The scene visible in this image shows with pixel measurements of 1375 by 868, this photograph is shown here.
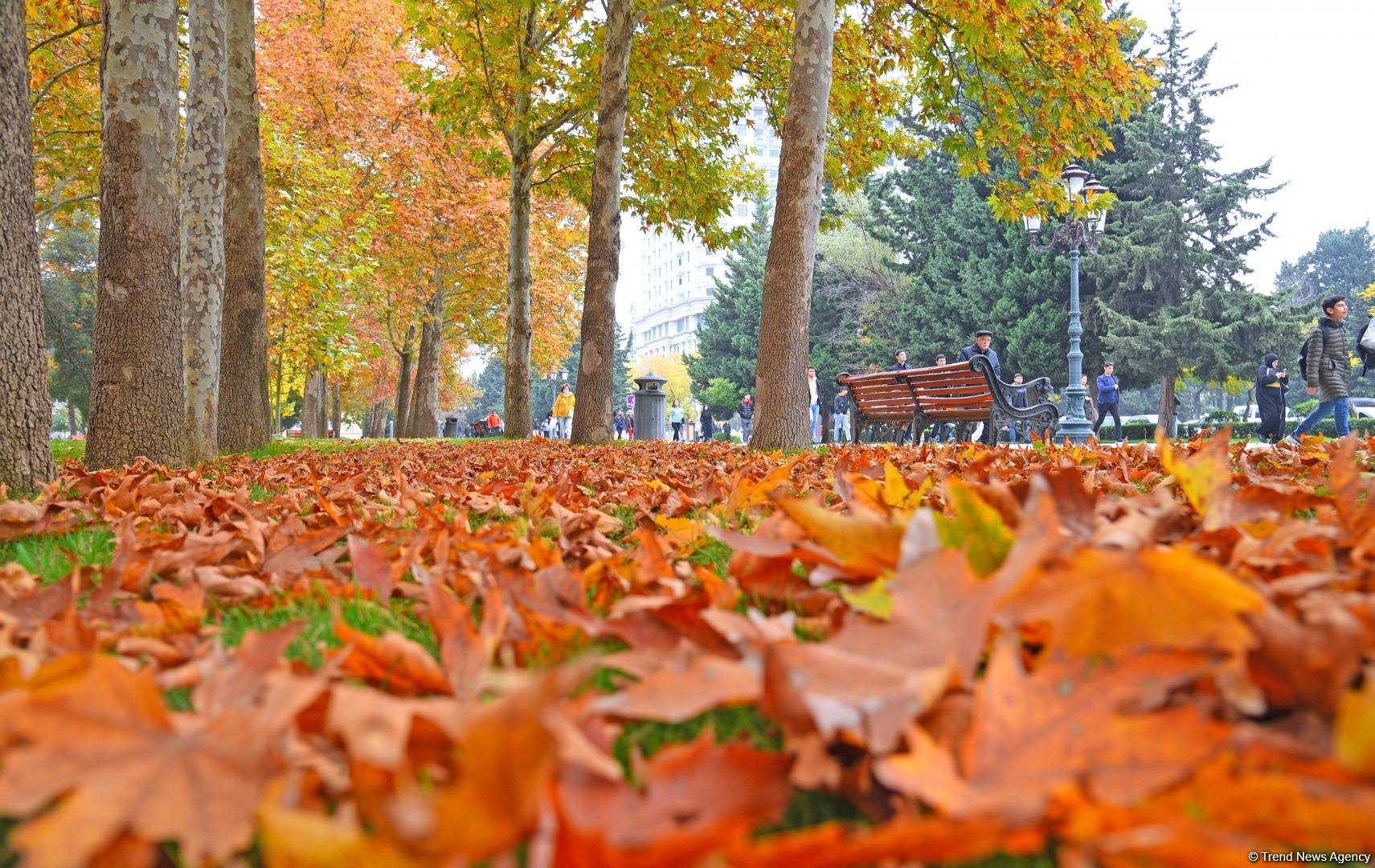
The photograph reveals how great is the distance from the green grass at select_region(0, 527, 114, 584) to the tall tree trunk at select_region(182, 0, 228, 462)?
458 centimetres

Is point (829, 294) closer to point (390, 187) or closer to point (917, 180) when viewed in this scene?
point (917, 180)

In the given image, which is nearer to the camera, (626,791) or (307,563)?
(626,791)

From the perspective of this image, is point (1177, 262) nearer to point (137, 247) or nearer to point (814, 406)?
point (814, 406)

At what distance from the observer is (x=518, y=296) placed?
15195 mm

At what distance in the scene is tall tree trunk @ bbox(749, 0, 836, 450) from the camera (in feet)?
24.1

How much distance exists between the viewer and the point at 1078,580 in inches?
37.3

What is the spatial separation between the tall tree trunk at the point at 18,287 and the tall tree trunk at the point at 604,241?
23.3ft

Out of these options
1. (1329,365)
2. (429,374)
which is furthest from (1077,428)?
(429,374)

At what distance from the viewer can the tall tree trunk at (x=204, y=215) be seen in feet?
23.4

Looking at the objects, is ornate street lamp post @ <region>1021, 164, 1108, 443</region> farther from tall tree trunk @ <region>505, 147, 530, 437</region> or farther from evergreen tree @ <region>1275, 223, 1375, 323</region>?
evergreen tree @ <region>1275, 223, 1375, 323</region>

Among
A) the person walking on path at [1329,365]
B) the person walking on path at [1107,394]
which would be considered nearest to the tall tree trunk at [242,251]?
the person walking on path at [1329,365]

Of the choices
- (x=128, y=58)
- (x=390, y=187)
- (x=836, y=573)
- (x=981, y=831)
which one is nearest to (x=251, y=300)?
(x=128, y=58)

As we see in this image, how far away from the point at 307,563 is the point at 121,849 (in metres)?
1.50

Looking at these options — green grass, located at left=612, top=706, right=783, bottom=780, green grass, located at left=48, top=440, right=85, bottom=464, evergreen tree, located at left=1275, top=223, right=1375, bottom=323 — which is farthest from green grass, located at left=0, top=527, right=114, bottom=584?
evergreen tree, located at left=1275, top=223, right=1375, bottom=323
